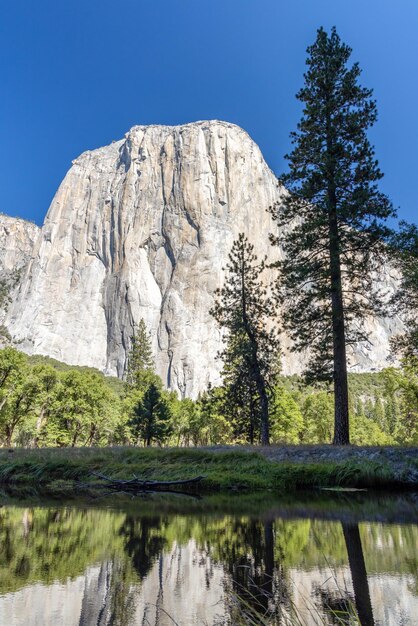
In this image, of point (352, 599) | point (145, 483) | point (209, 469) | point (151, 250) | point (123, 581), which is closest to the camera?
point (352, 599)

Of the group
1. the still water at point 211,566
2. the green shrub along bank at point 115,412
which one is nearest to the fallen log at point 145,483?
the still water at point 211,566

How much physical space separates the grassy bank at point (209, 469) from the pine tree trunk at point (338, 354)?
3.85m

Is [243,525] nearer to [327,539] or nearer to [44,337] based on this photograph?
[327,539]

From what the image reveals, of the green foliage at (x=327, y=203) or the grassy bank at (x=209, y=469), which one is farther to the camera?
the green foliage at (x=327, y=203)

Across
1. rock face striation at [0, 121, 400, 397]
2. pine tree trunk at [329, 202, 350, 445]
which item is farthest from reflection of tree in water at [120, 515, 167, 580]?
rock face striation at [0, 121, 400, 397]

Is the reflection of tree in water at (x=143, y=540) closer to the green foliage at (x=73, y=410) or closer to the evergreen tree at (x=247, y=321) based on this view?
the evergreen tree at (x=247, y=321)

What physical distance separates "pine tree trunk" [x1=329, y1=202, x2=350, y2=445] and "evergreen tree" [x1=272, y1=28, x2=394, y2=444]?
40 millimetres

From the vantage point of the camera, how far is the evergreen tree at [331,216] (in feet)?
67.0

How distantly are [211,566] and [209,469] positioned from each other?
10421 mm

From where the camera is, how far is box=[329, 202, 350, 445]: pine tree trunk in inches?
744

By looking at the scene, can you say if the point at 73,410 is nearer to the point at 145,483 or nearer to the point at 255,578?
the point at 145,483

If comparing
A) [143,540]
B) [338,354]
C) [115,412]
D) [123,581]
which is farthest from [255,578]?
[115,412]

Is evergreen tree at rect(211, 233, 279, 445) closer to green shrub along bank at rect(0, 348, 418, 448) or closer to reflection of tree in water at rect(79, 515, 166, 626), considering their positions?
green shrub along bank at rect(0, 348, 418, 448)

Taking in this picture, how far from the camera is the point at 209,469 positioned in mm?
15828
